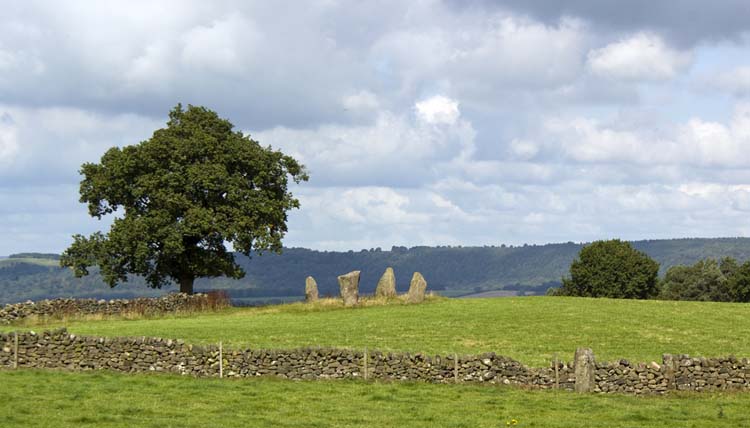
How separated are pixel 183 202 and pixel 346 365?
32070 millimetres

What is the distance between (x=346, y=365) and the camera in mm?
31312

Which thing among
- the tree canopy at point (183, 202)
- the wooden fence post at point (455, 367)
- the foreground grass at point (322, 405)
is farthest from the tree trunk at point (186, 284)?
the wooden fence post at point (455, 367)

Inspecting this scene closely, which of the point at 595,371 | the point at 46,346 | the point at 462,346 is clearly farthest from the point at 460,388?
the point at 46,346

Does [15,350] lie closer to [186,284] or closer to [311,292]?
[311,292]

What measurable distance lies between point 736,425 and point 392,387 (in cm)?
1090

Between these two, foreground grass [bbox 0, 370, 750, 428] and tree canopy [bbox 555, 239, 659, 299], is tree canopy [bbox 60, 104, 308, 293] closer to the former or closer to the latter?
foreground grass [bbox 0, 370, 750, 428]

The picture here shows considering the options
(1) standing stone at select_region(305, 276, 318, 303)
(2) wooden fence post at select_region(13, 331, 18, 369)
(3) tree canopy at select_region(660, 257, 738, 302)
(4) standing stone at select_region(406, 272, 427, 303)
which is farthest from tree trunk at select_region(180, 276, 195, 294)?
(3) tree canopy at select_region(660, 257, 738, 302)

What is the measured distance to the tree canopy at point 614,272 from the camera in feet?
334

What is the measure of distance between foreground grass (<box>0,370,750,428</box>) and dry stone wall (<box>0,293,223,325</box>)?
78.3ft

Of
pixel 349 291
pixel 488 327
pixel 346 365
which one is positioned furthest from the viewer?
pixel 349 291

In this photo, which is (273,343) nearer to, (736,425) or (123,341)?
(123,341)

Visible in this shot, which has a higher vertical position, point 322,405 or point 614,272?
point 614,272

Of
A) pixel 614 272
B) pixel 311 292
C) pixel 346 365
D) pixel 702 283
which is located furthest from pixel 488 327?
pixel 702 283

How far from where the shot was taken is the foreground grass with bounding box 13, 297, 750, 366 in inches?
1507
